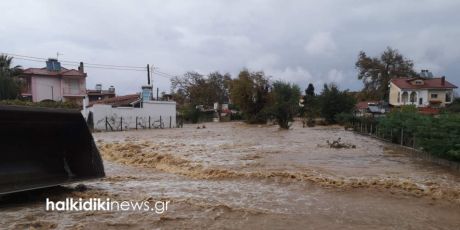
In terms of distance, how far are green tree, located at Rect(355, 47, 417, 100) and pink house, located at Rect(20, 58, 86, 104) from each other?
148 ft

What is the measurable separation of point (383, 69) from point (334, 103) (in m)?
29.6

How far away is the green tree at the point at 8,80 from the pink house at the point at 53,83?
4.67 meters

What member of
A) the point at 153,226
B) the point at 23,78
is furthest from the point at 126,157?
the point at 23,78

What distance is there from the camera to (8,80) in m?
41.6

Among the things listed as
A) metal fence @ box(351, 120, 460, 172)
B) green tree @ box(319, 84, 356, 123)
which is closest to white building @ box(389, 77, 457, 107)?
green tree @ box(319, 84, 356, 123)

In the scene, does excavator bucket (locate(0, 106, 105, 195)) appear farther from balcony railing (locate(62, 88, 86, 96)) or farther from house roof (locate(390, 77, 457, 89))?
house roof (locate(390, 77, 457, 89))

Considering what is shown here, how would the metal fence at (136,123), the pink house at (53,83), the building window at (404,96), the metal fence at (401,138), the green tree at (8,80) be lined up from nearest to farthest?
the metal fence at (401,138) < the metal fence at (136,123) < the green tree at (8,80) < the pink house at (53,83) < the building window at (404,96)

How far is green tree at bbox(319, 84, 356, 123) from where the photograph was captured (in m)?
44.0

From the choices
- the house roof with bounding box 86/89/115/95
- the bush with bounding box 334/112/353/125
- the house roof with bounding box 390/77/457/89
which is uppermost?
the house roof with bounding box 390/77/457/89

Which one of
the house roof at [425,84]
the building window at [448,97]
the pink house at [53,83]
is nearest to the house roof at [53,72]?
the pink house at [53,83]

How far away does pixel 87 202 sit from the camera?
6934mm

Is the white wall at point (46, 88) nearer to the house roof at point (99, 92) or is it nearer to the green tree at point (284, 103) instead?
the house roof at point (99, 92)

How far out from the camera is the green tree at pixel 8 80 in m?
41.2

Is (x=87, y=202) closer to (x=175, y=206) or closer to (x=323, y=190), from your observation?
(x=175, y=206)
